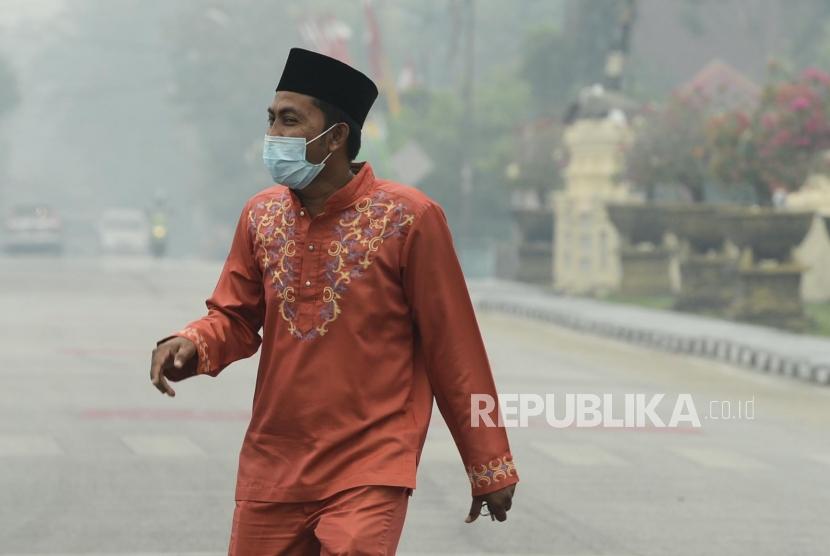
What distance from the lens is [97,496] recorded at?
11.5 metres

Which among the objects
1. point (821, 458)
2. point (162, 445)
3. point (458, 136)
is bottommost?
point (458, 136)

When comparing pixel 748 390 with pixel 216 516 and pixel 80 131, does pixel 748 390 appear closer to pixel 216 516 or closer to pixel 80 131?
pixel 216 516

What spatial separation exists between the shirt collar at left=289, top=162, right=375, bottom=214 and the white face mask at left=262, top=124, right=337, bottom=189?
A: 111 millimetres

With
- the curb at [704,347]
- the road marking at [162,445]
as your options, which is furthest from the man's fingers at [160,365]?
the curb at [704,347]

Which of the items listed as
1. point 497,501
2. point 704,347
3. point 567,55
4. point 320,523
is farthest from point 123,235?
point 320,523

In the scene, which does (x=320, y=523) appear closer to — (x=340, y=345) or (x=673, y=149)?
(x=340, y=345)

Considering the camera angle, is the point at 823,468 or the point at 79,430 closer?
the point at 823,468

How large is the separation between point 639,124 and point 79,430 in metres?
24.1

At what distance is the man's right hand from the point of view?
5582 millimetres

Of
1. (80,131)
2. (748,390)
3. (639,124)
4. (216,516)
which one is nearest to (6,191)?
(80,131)

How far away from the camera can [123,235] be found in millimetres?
77750

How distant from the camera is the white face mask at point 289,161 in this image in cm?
550

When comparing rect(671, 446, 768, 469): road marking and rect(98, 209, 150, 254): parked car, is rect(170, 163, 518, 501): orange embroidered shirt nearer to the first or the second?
rect(671, 446, 768, 469): road marking

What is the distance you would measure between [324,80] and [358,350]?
0.71 metres
